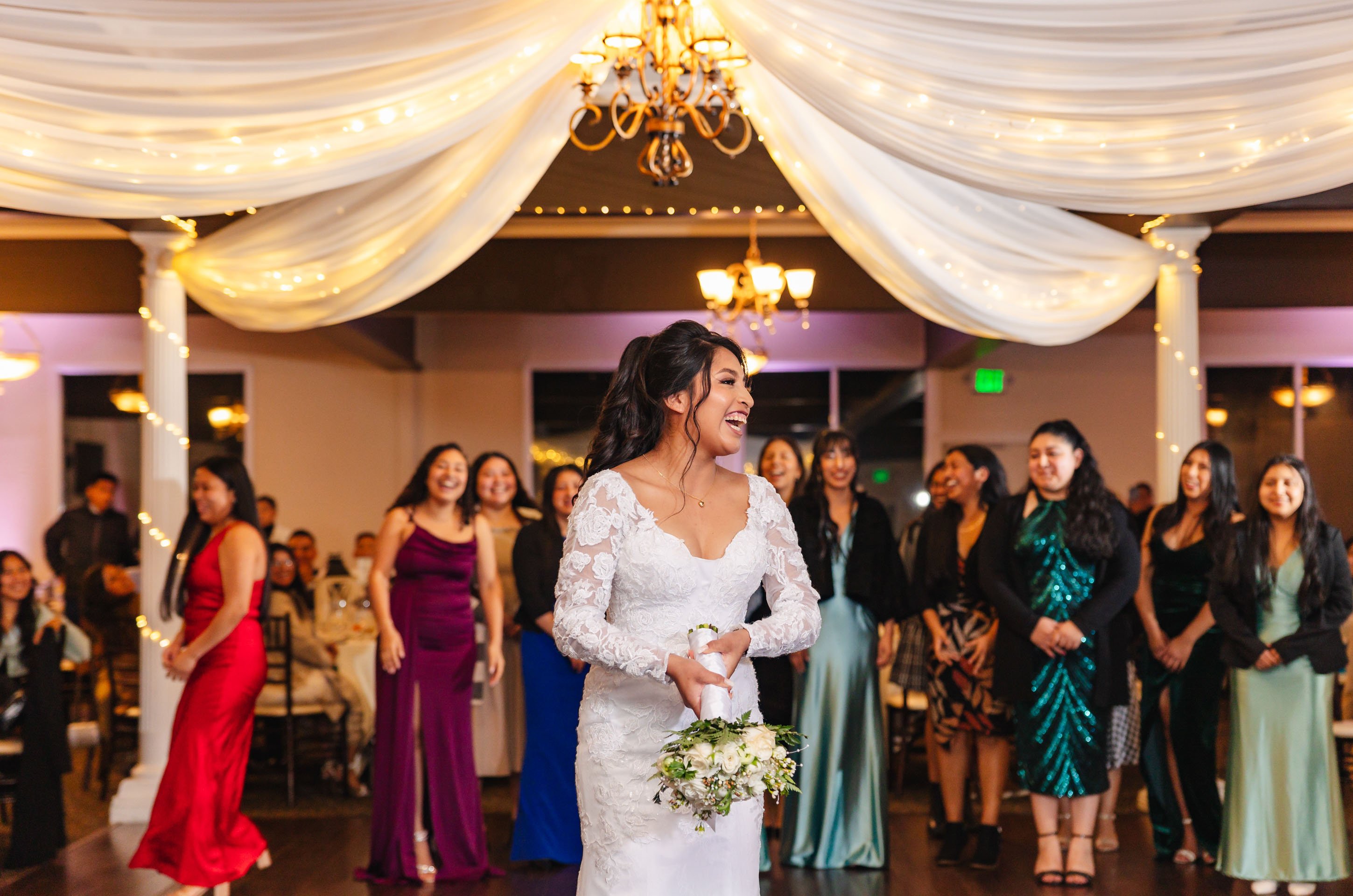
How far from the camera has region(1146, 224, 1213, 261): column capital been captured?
20.0 feet

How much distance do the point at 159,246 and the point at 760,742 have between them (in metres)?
5.19

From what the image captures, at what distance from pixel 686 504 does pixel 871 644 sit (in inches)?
105

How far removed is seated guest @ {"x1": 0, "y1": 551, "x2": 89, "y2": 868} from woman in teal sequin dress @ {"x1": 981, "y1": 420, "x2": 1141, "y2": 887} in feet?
12.9

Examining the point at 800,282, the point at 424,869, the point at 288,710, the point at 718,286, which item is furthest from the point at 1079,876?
the point at 288,710

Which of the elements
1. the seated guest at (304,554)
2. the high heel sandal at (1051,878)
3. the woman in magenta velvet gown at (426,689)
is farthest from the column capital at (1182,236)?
the seated guest at (304,554)

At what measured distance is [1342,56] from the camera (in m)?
3.23

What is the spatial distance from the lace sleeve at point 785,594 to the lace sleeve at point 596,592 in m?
0.26

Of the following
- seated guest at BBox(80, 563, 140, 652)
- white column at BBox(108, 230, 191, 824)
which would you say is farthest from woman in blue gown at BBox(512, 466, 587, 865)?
seated guest at BBox(80, 563, 140, 652)

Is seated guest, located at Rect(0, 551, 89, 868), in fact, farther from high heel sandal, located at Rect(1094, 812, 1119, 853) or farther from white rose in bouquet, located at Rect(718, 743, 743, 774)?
high heel sandal, located at Rect(1094, 812, 1119, 853)

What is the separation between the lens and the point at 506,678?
21.2 feet

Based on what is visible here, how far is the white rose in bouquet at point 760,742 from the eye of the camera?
2217 mm

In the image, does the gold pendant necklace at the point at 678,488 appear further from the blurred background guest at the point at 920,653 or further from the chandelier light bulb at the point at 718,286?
the chandelier light bulb at the point at 718,286

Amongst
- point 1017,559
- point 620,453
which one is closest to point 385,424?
point 1017,559

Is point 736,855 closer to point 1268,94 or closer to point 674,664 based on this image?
point 674,664
